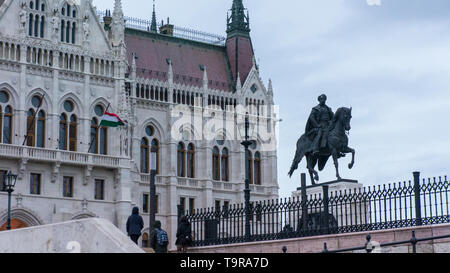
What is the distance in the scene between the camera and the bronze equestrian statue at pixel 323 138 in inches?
1147

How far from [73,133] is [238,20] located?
20.7 metres

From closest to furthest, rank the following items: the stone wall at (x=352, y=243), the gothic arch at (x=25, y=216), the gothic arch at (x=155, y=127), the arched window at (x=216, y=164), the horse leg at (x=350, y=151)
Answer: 1. the stone wall at (x=352, y=243)
2. the horse leg at (x=350, y=151)
3. the gothic arch at (x=25, y=216)
4. the gothic arch at (x=155, y=127)
5. the arched window at (x=216, y=164)

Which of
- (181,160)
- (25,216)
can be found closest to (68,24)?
(25,216)

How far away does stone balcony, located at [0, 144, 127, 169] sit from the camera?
52.2 metres

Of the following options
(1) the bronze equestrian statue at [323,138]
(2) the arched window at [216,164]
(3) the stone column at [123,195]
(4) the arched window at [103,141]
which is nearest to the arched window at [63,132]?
(4) the arched window at [103,141]

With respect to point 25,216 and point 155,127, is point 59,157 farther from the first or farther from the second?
point 155,127

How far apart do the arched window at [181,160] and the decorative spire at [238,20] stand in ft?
39.0

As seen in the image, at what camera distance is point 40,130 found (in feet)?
179

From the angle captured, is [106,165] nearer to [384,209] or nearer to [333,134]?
[333,134]

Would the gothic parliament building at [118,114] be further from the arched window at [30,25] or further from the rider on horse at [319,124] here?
the rider on horse at [319,124]

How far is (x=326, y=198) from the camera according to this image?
26.3 m

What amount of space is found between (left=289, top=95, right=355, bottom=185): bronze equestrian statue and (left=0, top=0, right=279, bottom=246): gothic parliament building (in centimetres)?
2618
